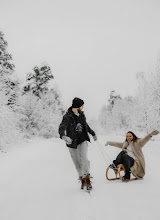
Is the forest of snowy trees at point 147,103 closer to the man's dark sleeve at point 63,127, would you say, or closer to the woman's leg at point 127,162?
the woman's leg at point 127,162

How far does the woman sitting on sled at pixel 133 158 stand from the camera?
4545 mm

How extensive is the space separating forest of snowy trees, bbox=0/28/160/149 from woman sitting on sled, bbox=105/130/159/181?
7922mm

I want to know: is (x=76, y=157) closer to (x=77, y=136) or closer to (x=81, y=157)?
(x=81, y=157)

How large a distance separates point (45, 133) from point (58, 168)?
21.5 m

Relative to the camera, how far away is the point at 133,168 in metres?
4.63

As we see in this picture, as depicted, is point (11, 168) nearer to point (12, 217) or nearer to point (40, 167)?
point (40, 167)

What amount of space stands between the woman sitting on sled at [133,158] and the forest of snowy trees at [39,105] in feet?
26.0

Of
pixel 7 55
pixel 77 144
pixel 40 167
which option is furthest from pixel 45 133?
pixel 77 144

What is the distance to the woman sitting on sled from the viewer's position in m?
4.55

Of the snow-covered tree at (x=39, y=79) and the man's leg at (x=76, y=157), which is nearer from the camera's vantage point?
the man's leg at (x=76, y=157)

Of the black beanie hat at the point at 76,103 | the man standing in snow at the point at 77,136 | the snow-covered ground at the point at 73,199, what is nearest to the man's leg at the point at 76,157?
the man standing in snow at the point at 77,136

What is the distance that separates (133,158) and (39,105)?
75.5ft

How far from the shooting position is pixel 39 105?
26.6 m

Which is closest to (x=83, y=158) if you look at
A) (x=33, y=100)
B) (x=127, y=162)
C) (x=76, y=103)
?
(x=127, y=162)
